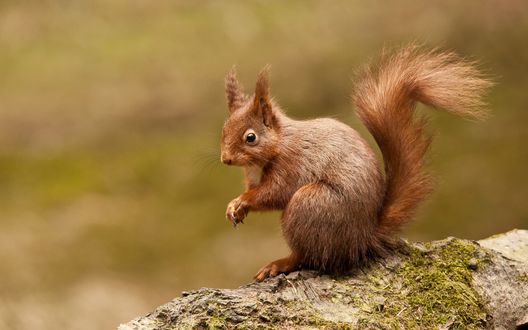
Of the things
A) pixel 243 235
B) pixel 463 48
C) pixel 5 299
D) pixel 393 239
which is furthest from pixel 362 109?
pixel 463 48

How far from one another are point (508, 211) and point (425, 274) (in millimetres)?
2694

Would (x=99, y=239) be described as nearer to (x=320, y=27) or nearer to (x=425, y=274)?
(x=320, y=27)

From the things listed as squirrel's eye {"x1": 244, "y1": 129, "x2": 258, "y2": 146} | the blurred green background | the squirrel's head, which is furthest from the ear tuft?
the blurred green background

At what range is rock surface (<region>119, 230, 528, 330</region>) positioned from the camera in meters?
2.09

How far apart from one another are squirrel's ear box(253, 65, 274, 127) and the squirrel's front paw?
272 millimetres

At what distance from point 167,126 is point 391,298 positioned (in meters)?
3.76

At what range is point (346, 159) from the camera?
244cm

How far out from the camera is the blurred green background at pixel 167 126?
16.3ft

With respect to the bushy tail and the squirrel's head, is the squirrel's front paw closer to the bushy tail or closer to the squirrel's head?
the squirrel's head

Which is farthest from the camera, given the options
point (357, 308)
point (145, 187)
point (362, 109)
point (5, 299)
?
point (145, 187)

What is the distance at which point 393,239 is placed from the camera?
2.54 m

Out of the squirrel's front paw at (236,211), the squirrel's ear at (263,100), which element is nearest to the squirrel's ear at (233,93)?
the squirrel's ear at (263,100)

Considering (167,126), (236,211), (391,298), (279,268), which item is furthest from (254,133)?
(167,126)

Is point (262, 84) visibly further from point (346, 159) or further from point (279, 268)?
point (279, 268)
